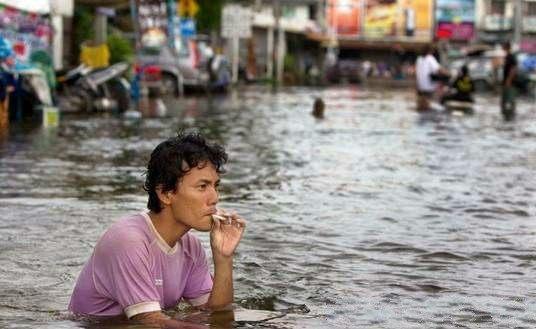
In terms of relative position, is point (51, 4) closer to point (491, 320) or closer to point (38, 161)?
point (38, 161)

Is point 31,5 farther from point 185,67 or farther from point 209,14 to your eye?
point 209,14

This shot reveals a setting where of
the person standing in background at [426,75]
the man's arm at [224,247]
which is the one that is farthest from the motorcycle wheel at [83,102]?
the man's arm at [224,247]

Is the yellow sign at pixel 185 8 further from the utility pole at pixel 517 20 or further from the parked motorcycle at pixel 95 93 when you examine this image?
the utility pole at pixel 517 20

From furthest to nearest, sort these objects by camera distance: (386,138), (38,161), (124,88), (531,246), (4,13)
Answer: (124,88) → (4,13) → (386,138) → (38,161) → (531,246)

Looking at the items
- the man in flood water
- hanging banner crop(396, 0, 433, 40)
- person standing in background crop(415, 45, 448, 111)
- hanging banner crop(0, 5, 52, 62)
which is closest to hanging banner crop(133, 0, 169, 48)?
person standing in background crop(415, 45, 448, 111)

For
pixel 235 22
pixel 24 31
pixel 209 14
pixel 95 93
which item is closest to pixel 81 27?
pixel 95 93

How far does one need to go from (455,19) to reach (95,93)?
76419 mm

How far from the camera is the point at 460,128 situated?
2112 centimetres

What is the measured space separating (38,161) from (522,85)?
32826 millimetres

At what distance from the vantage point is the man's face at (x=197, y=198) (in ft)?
15.0

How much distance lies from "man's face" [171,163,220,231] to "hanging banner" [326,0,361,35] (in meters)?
94.2

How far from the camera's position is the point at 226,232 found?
470 cm

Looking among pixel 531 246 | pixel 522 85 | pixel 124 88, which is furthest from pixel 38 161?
pixel 522 85

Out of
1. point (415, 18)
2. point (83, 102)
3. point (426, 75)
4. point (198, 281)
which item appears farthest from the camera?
point (415, 18)
